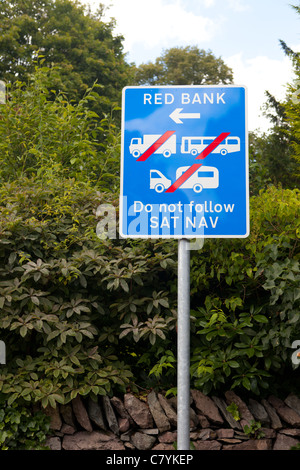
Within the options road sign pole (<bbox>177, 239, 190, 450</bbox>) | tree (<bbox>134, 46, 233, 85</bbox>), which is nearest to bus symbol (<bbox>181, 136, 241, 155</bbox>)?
road sign pole (<bbox>177, 239, 190, 450</bbox>)

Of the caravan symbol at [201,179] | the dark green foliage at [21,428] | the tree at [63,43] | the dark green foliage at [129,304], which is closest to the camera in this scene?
the caravan symbol at [201,179]

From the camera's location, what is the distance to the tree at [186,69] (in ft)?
103

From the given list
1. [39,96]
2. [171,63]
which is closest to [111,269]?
[39,96]

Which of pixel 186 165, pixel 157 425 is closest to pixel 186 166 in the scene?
pixel 186 165

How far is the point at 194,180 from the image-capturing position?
2467 millimetres

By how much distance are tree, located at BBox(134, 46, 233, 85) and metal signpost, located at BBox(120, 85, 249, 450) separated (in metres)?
29.4

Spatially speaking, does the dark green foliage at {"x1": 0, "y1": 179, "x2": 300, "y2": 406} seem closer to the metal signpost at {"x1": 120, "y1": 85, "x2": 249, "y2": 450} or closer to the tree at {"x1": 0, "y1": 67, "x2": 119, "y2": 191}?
the tree at {"x1": 0, "y1": 67, "x2": 119, "y2": 191}

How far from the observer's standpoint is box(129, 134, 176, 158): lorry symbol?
253 cm

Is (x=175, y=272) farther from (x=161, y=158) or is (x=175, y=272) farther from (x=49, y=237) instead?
(x=161, y=158)

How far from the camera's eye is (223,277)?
3.86 meters

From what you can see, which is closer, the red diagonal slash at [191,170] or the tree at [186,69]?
the red diagonal slash at [191,170]

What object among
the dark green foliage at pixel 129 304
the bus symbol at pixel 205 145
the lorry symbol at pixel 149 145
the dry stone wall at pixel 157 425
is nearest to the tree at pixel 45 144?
the dark green foliage at pixel 129 304

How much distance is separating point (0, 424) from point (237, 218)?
2.15m

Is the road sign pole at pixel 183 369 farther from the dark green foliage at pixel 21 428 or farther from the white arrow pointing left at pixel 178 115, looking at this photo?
the dark green foliage at pixel 21 428
